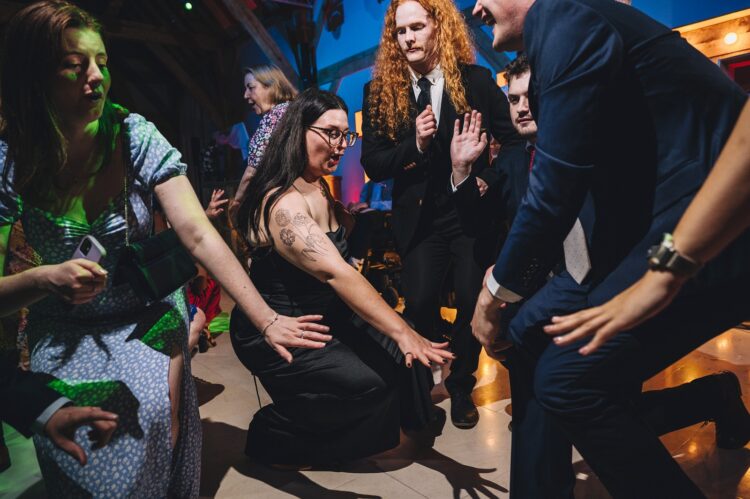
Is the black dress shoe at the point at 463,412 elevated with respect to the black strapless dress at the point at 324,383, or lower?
lower

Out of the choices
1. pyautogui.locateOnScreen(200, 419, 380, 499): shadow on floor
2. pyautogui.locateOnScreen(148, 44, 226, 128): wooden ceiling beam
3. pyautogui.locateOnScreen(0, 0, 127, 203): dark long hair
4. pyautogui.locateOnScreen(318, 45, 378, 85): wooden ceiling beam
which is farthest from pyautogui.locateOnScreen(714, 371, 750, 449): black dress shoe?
pyautogui.locateOnScreen(148, 44, 226, 128): wooden ceiling beam

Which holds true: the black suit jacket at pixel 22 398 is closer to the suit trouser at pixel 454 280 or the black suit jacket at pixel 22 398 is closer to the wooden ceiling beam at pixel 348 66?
the suit trouser at pixel 454 280

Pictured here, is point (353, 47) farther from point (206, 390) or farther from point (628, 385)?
point (628, 385)

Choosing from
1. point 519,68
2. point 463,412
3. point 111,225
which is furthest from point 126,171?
point 463,412

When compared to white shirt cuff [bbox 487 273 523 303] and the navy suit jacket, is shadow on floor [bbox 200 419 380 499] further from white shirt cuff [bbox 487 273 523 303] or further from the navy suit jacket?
the navy suit jacket

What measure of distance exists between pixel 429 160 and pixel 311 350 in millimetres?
1087

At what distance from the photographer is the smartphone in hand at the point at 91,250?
3.75 ft

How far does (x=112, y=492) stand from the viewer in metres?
1.28

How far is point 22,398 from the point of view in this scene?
3.70 ft

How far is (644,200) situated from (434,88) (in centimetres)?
168

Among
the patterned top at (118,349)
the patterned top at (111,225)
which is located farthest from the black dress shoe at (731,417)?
the patterned top at (111,225)

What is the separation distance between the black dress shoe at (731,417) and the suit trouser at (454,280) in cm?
100

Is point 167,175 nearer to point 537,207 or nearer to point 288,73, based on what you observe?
point 537,207

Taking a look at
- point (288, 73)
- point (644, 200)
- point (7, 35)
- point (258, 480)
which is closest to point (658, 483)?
point (644, 200)
